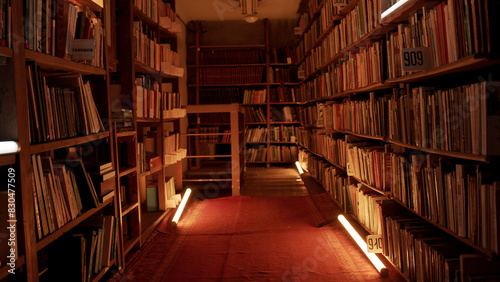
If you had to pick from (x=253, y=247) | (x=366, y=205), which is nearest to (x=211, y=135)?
(x=253, y=247)

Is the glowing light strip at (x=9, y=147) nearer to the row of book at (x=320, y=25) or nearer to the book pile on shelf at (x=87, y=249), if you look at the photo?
the book pile on shelf at (x=87, y=249)

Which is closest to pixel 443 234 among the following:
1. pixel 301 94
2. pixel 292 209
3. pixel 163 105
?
pixel 292 209

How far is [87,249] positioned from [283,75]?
5.49 meters

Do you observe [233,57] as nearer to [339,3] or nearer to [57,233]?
[339,3]

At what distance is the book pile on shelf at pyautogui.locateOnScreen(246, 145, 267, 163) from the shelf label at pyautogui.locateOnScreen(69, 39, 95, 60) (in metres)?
5.12

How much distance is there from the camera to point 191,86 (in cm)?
683

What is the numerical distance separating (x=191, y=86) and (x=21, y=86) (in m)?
5.59

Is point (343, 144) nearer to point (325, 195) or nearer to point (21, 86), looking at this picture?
point (325, 195)

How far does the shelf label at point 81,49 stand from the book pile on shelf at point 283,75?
516 cm

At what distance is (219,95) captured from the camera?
6.77 meters

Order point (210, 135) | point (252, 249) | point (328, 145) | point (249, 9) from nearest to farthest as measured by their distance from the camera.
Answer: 1. point (252, 249)
2. point (328, 145)
3. point (249, 9)
4. point (210, 135)

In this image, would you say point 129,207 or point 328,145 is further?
point 328,145

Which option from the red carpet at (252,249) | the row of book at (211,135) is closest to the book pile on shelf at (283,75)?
the row of book at (211,135)

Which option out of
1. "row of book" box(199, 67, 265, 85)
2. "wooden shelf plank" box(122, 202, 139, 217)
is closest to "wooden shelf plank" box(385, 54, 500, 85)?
"wooden shelf plank" box(122, 202, 139, 217)
